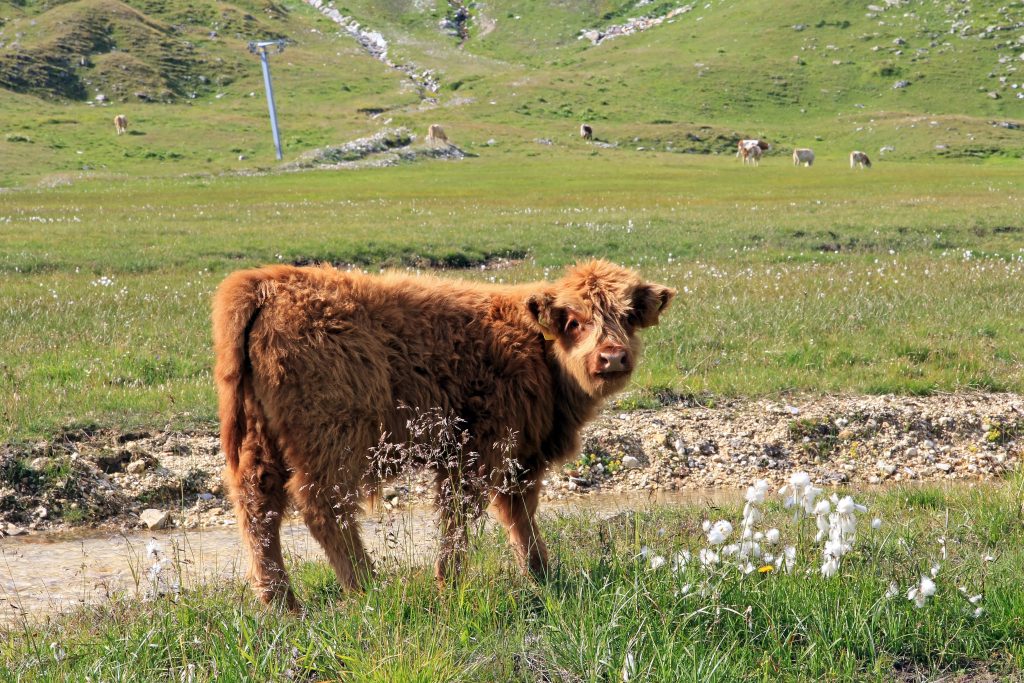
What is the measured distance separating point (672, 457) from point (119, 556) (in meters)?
5.52

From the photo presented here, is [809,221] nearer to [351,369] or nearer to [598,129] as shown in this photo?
[351,369]

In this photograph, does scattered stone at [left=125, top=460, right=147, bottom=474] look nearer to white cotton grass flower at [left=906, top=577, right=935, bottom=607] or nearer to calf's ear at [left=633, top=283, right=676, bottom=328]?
calf's ear at [left=633, top=283, right=676, bottom=328]

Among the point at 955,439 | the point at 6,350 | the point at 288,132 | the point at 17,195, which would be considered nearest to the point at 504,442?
the point at 955,439

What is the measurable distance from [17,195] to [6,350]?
32801mm

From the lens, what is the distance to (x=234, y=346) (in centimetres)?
584

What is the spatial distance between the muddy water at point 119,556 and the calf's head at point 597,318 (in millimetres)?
1109

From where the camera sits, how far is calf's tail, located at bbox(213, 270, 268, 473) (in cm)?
585

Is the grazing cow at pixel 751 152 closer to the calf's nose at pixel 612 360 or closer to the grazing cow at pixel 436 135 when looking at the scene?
the grazing cow at pixel 436 135

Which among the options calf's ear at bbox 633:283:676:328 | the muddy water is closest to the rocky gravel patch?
the muddy water

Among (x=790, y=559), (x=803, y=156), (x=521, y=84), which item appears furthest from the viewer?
(x=521, y=84)

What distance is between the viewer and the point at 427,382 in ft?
20.8

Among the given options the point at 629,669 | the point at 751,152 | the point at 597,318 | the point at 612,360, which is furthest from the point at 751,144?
the point at 629,669

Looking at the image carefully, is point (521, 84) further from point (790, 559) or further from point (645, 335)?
point (790, 559)

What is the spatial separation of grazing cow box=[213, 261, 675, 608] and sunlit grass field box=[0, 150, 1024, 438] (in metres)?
4.18
